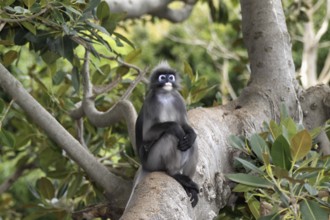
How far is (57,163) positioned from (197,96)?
0.88m

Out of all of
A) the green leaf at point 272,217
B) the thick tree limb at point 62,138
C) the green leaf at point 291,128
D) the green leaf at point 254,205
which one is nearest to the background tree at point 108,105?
the thick tree limb at point 62,138

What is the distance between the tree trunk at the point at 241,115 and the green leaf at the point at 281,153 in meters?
0.35

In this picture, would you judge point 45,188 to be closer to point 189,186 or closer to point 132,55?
point 132,55

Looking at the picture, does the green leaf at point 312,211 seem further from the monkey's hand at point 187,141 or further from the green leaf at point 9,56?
the green leaf at point 9,56

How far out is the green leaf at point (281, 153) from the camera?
250 centimetres

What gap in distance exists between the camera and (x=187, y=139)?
298 cm

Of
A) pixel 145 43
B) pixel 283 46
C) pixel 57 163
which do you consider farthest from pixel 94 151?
pixel 145 43

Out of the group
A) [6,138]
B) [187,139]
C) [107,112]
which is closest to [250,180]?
[187,139]

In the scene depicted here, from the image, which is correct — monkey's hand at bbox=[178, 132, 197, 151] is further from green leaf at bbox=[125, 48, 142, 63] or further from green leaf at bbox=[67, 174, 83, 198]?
green leaf at bbox=[125, 48, 142, 63]

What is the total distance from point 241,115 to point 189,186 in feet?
2.60

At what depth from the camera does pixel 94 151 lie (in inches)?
157

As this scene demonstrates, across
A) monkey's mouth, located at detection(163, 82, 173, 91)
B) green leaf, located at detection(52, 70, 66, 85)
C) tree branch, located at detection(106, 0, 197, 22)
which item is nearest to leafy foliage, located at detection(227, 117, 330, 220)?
monkey's mouth, located at detection(163, 82, 173, 91)

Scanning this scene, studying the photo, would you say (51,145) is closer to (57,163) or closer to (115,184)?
(57,163)

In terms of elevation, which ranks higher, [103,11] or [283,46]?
[103,11]
